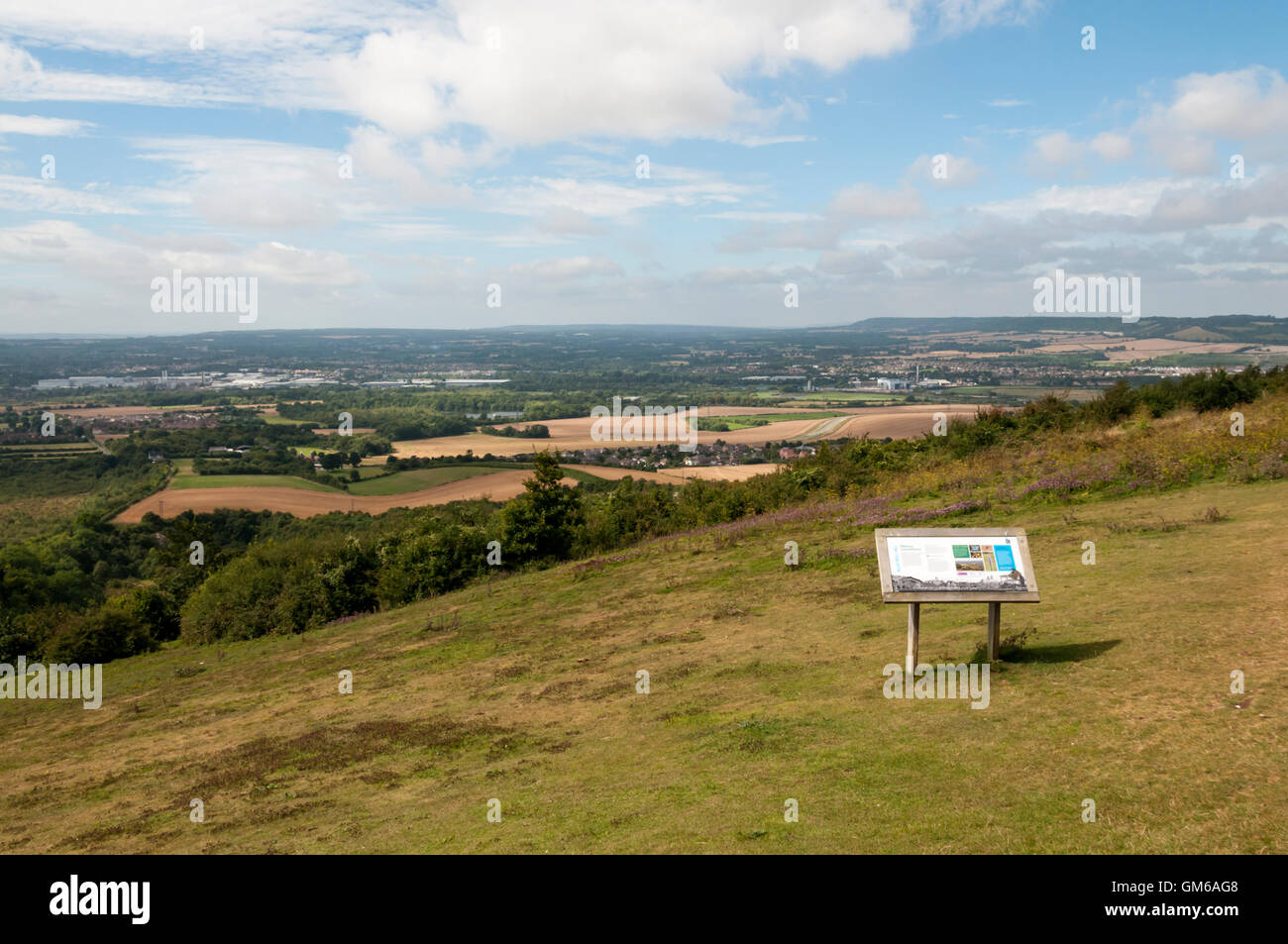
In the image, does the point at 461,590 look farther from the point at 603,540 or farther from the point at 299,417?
the point at 299,417

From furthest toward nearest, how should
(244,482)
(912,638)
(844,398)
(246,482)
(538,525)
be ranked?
(844,398) < (246,482) < (244,482) < (538,525) < (912,638)

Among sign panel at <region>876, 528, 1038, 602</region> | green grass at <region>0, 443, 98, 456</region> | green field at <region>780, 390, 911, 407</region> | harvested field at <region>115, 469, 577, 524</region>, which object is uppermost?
green field at <region>780, 390, 911, 407</region>

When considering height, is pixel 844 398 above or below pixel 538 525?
above

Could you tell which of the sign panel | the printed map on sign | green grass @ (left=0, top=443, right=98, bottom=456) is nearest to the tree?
the sign panel

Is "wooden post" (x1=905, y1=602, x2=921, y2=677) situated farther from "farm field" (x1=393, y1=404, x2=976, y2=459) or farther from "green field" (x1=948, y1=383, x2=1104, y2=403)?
"green field" (x1=948, y1=383, x2=1104, y2=403)

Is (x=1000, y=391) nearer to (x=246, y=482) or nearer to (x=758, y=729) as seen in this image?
(x=246, y=482)

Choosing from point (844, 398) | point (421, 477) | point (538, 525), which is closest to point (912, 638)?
point (538, 525)
